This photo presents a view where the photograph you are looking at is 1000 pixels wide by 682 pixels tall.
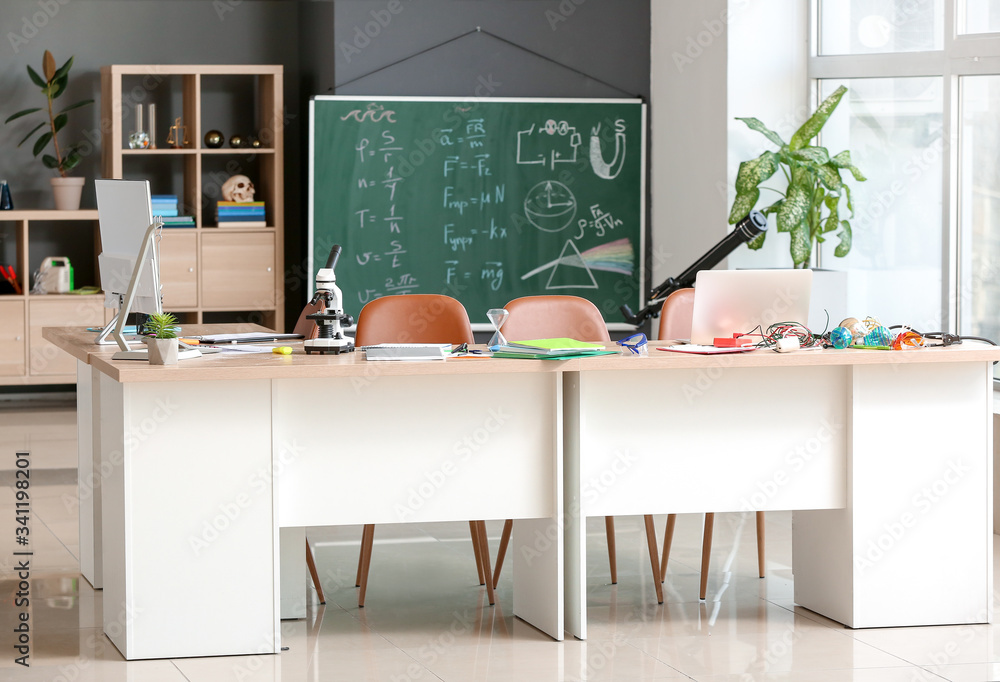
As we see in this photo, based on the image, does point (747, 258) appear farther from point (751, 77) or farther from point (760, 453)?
point (760, 453)

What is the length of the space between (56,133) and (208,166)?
94 cm

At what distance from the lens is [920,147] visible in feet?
19.2

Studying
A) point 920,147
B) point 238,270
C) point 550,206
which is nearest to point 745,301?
point 920,147

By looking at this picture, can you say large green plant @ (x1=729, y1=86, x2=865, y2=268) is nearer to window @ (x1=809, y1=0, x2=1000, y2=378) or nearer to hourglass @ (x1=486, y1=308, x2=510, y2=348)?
window @ (x1=809, y1=0, x2=1000, y2=378)

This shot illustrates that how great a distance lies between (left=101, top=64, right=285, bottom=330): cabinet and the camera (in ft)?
24.3

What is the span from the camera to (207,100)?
25.9 ft

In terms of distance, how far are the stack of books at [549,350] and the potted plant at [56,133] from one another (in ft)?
15.6

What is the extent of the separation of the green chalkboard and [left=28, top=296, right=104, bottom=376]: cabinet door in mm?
1611

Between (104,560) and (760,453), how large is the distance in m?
1.95

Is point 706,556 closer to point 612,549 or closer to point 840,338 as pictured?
point 612,549

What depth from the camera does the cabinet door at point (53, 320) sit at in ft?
24.4

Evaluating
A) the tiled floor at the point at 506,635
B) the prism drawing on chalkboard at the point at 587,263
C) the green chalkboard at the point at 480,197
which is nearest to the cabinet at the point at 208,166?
the green chalkboard at the point at 480,197

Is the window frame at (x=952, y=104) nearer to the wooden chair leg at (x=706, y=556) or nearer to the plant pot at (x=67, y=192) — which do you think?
the wooden chair leg at (x=706, y=556)

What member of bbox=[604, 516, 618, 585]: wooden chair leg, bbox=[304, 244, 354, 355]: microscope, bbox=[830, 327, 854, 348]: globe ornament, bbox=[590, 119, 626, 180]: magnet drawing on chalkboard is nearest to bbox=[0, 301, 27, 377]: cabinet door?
bbox=[590, 119, 626, 180]: magnet drawing on chalkboard
